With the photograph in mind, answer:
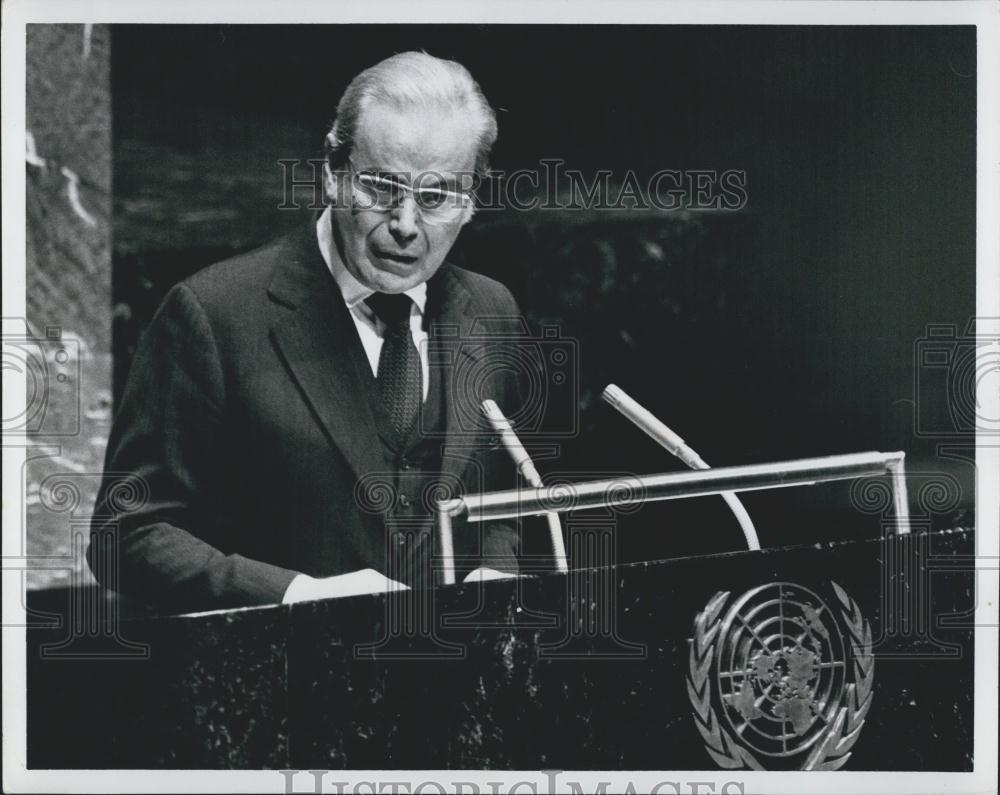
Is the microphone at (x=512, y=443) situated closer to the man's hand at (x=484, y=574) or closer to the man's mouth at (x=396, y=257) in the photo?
the man's hand at (x=484, y=574)

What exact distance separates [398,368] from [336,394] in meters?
0.17

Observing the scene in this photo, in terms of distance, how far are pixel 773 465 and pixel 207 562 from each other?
143 cm

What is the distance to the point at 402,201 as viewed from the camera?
9.12ft

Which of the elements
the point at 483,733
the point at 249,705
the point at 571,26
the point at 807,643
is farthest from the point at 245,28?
the point at 807,643

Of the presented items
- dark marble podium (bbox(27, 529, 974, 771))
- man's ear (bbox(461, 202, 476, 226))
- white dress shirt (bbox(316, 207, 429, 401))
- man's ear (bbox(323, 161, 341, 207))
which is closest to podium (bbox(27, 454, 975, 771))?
dark marble podium (bbox(27, 529, 974, 771))

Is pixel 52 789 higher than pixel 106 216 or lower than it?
lower

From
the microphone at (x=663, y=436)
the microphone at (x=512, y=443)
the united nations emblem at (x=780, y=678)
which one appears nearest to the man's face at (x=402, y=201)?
the microphone at (x=512, y=443)

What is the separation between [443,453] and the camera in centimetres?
279

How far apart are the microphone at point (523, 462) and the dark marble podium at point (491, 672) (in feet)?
0.30

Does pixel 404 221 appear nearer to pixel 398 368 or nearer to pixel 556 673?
pixel 398 368

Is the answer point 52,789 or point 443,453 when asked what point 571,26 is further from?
point 52,789

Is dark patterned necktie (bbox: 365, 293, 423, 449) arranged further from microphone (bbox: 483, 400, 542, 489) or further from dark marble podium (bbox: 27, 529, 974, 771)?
dark marble podium (bbox: 27, 529, 974, 771)

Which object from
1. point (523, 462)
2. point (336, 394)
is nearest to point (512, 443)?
point (523, 462)

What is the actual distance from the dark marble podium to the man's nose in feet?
2.91
